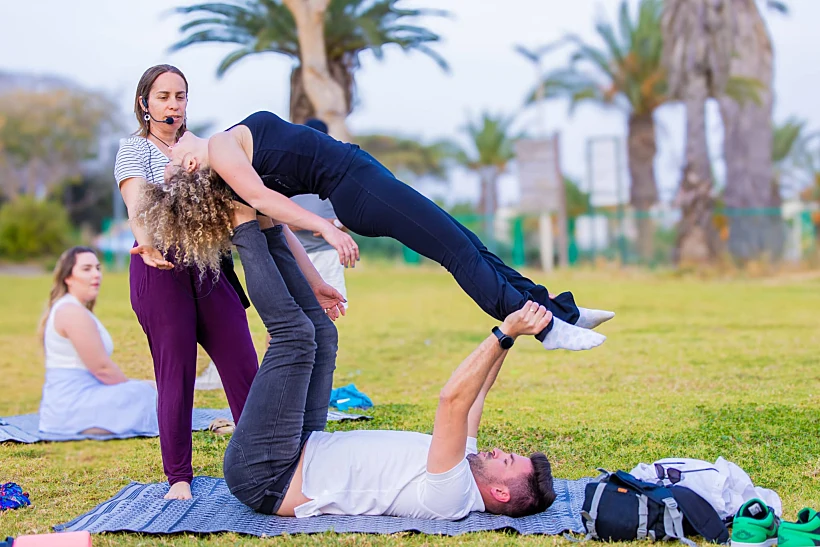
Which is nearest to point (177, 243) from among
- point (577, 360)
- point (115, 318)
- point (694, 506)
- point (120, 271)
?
point (694, 506)

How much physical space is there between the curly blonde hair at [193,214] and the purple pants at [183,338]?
0.34 metres

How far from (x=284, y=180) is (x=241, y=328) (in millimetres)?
872

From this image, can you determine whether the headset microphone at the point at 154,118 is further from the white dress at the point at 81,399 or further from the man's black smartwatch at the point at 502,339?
the white dress at the point at 81,399

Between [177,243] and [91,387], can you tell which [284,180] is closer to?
[177,243]

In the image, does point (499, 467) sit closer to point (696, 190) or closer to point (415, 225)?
point (415, 225)

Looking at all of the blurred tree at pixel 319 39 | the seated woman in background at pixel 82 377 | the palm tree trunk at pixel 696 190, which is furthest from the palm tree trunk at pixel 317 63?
the palm tree trunk at pixel 696 190

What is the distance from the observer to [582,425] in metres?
6.18

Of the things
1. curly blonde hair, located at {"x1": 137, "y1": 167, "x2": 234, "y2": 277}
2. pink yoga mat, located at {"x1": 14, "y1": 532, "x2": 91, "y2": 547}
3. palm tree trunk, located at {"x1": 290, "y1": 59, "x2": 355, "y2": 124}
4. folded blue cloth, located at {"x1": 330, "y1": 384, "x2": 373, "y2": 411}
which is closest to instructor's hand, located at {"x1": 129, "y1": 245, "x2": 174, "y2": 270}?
curly blonde hair, located at {"x1": 137, "y1": 167, "x2": 234, "y2": 277}

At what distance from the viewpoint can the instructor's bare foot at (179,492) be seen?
4.45 m

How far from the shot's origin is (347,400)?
7.19 meters

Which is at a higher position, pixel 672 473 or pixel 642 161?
pixel 642 161

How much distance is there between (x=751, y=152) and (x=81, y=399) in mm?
26526

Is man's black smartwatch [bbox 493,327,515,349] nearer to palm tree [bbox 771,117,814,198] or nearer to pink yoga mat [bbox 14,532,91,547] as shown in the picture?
pink yoga mat [bbox 14,532,91,547]

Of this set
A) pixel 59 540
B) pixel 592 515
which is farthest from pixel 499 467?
pixel 59 540
